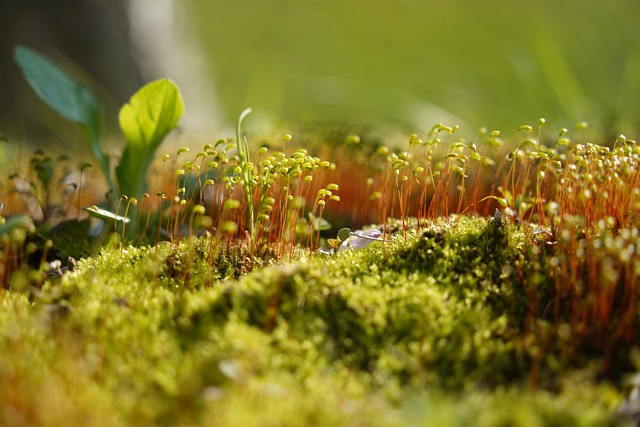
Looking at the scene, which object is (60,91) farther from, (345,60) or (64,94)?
(345,60)

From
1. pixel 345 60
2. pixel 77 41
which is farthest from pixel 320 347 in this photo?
pixel 345 60

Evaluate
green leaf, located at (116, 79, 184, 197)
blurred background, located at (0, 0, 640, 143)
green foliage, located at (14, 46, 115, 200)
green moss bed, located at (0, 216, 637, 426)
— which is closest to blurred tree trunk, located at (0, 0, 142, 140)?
blurred background, located at (0, 0, 640, 143)

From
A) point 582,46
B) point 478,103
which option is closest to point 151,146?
point 478,103

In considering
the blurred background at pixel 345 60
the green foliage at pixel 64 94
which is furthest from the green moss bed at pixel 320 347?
the blurred background at pixel 345 60

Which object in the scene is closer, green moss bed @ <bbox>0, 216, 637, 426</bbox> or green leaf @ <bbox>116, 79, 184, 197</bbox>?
green moss bed @ <bbox>0, 216, 637, 426</bbox>

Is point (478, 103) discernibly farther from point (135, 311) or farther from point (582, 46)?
point (582, 46)

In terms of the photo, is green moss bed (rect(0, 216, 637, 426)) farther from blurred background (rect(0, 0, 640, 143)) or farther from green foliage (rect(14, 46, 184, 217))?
blurred background (rect(0, 0, 640, 143))
